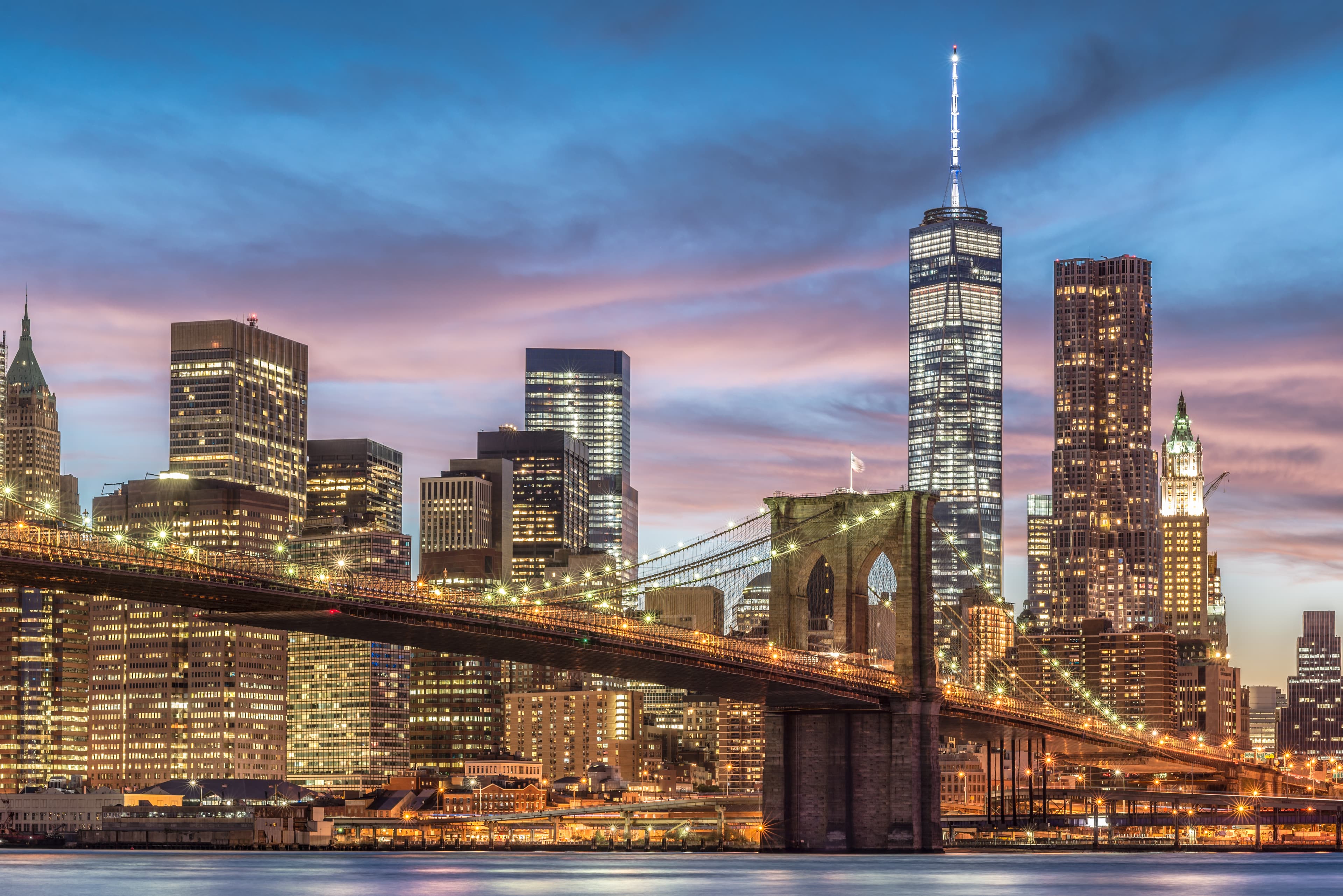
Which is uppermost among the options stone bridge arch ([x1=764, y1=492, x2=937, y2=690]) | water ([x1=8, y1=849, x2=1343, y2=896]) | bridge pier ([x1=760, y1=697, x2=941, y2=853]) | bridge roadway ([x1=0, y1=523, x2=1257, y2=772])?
stone bridge arch ([x1=764, y1=492, x2=937, y2=690])

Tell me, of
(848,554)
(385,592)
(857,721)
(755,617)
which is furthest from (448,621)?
(755,617)

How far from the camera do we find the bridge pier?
87438mm

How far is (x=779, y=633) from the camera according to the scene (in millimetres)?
94875

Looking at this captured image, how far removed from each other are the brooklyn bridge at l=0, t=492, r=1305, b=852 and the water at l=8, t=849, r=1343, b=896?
2993 millimetres

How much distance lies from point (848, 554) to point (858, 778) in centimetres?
1109

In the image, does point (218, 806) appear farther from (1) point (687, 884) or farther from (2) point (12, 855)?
(1) point (687, 884)

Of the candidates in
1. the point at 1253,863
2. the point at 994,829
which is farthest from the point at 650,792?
the point at 1253,863

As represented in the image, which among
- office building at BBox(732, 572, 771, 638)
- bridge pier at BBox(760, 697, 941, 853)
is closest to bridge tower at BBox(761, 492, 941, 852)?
bridge pier at BBox(760, 697, 941, 853)

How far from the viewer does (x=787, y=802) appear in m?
90.5

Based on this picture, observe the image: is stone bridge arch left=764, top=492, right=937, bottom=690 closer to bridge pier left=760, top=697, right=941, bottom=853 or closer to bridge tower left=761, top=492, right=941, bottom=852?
bridge tower left=761, top=492, right=941, bottom=852

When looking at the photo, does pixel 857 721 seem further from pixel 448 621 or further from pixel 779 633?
pixel 448 621

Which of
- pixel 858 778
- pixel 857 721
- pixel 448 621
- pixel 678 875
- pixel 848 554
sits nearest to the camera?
pixel 448 621

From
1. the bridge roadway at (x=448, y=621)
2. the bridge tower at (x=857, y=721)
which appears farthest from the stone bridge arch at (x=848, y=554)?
the bridge roadway at (x=448, y=621)

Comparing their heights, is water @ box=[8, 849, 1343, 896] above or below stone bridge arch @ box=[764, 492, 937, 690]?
below
